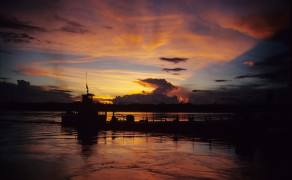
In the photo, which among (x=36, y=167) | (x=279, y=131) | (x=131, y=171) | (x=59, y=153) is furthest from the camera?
(x=279, y=131)

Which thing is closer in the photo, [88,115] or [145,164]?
[145,164]

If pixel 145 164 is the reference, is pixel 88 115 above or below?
above

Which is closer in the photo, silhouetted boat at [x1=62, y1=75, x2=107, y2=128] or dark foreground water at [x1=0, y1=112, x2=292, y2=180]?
dark foreground water at [x1=0, y1=112, x2=292, y2=180]

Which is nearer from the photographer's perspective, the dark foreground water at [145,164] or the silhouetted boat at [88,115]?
the dark foreground water at [145,164]

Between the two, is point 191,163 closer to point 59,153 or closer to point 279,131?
point 59,153

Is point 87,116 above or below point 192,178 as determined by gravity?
above

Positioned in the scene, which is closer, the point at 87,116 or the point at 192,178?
the point at 192,178

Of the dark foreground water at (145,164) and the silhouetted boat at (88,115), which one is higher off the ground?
the silhouetted boat at (88,115)

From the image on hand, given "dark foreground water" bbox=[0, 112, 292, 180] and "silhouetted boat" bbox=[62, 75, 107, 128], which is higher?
"silhouetted boat" bbox=[62, 75, 107, 128]

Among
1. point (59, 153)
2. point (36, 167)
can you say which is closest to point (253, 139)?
point (59, 153)

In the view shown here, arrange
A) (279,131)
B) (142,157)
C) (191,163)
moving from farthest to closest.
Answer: (279,131) < (142,157) < (191,163)

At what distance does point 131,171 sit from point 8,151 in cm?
1394

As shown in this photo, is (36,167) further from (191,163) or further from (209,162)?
(209,162)

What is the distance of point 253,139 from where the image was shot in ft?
97.5
